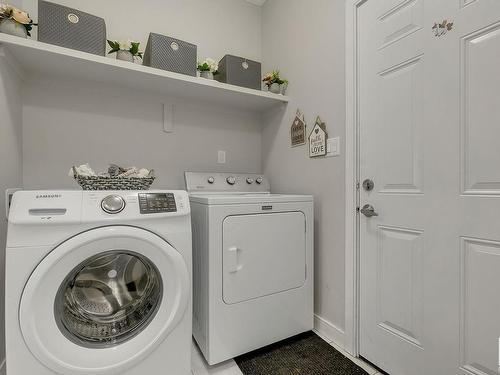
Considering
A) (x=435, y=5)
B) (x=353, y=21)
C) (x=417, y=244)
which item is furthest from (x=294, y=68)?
(x=417, y=244)

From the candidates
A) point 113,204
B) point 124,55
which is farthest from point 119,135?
point 113,204

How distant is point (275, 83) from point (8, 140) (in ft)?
5.62

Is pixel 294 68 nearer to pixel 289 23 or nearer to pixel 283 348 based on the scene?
pixel 289 23

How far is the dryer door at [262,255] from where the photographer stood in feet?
4.49

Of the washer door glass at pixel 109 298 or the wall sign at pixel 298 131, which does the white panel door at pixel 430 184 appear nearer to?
the wall sign at pixel 298 131

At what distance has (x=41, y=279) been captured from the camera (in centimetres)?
94

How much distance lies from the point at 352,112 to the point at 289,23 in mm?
1052

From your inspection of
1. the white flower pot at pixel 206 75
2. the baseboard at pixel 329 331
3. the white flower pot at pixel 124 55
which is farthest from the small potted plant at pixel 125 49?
the baseboard at pixel 329 331

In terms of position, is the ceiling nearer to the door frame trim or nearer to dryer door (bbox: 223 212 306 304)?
the door frame trim

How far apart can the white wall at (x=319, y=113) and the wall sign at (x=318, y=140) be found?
4 cm

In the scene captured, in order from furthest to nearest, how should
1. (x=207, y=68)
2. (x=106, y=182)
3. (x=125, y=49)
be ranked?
(x=207, y=68), (x=125, y=49), (x=106, y=182)

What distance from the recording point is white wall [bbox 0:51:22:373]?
4.19 ft

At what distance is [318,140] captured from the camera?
1694 mm

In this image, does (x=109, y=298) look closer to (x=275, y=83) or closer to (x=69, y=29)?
(x=69, y=29)
